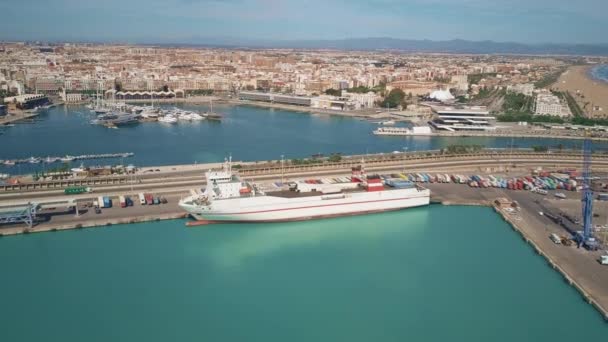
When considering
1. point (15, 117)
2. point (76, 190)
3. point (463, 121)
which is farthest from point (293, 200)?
point (15, 117)

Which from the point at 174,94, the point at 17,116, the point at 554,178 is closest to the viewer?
the point at 554,178

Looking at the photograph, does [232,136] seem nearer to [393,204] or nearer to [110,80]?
[393,204]

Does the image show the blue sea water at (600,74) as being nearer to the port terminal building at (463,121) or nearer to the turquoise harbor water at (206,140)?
the port terminal building at (463,121)

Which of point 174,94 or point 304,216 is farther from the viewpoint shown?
point 174,94

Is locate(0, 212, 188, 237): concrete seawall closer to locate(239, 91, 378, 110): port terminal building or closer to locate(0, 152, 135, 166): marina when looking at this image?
locate(0, 152, 135, 166): marina

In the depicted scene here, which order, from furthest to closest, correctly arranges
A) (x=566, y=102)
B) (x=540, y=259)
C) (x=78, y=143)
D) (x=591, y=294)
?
(x=566, y=102), (x=78, y=143), (x=540, y=259), (x=591, y=294)

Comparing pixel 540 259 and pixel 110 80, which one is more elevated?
pixel 110 80

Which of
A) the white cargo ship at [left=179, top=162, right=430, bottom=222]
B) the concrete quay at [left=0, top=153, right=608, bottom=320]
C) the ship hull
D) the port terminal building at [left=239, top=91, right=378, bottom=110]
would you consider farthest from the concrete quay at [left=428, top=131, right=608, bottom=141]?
the ship hull

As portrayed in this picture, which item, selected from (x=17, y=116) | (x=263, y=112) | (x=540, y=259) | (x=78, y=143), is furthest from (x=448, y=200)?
(x=17, y=116)
